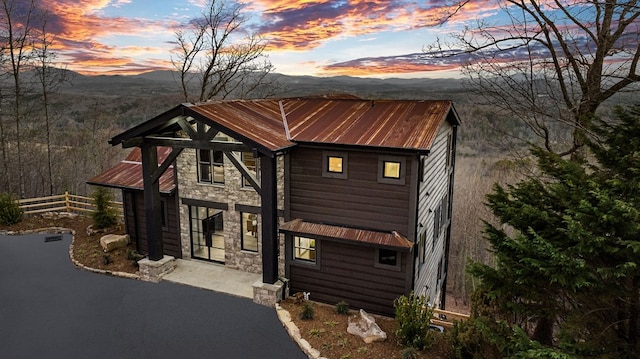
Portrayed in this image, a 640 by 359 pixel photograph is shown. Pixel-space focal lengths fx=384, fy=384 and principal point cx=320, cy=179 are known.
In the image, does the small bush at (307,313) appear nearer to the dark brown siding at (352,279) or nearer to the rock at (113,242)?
the dark brown siding at (352,279)

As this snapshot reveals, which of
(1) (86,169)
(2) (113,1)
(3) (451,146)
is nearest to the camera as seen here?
(3) (451,146)

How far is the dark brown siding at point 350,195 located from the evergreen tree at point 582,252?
3.10 metres

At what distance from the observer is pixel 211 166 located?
40.1ft

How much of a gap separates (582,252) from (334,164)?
6.08 m

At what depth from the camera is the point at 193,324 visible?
31.6 ft

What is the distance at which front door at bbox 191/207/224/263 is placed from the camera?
12.9 metres

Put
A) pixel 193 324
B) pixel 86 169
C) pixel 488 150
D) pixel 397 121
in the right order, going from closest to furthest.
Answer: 1. pixel 193 324
2. pixel 397 121
3. pixel 86 169
4. pixel 488 150

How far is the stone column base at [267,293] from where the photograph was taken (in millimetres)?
10391

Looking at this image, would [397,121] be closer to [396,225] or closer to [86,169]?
[396,225]

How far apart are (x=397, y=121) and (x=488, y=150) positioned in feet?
88.4

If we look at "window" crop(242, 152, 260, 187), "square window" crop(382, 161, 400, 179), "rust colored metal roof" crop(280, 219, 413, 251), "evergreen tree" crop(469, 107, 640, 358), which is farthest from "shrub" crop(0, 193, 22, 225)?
"evergreen tree" crop(469, 107, 640, 358)

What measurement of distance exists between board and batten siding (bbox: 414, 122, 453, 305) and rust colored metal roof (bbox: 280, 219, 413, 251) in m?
0.83

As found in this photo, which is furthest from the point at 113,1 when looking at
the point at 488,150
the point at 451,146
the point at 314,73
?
the point at 488,150

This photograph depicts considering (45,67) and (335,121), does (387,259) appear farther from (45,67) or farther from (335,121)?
(45,67)
